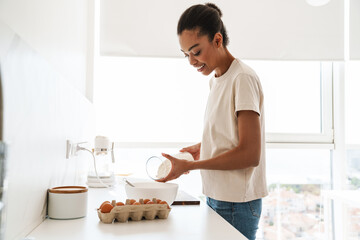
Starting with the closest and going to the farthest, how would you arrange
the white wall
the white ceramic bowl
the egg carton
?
the white wall
the egg carton
the white ceramic bowl

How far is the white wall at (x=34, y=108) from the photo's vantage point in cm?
69

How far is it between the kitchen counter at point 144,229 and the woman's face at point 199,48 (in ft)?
2.01

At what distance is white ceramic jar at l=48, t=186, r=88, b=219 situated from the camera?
3.21 ft

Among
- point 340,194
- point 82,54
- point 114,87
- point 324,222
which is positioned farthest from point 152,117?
point 324,222

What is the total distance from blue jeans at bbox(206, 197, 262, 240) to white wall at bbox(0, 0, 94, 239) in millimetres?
618

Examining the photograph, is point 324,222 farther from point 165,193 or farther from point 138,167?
point 165,193

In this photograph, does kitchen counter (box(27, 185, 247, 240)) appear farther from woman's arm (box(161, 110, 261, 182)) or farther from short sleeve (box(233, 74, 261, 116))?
short sleeve (box(233, 74, 261, 116))

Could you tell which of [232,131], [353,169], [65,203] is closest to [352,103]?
[353,169]

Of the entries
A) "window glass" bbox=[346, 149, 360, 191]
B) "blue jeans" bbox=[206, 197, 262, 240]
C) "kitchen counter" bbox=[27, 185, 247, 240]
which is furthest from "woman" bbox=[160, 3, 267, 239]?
"window glass" bbox=[346, 149, 360, 191]

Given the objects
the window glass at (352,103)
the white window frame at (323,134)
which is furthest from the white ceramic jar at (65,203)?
the window glass at (352,103)

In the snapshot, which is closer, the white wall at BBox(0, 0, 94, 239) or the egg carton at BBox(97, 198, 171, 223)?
the white wall at BBox(0, 0, 94, 239)

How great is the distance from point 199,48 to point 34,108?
72 cm

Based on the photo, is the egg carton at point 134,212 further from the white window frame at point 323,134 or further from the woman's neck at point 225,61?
the white window frame at point 323,134

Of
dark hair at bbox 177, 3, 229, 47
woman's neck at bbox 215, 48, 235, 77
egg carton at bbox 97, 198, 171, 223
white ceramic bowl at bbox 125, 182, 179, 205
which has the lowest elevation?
egg carton at bbox 97, 198, 171, 223
